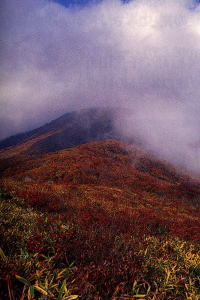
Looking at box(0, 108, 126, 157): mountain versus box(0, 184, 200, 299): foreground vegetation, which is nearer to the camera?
box(0, 184, 200, 299): foreground vegetation

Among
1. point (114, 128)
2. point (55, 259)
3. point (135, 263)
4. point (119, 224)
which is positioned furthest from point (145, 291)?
point (114, 128)

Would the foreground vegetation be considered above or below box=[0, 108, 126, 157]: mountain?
below

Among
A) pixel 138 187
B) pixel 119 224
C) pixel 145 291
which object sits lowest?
pixel 138 187

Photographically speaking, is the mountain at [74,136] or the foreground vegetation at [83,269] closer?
the foreground vegetation at [83,269]

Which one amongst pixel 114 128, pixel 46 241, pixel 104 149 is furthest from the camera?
pixel 114 128

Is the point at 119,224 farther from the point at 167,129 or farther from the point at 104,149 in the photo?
the point at 167,129

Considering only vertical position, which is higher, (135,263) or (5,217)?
(5,217)

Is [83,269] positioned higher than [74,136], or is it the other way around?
[74,136]

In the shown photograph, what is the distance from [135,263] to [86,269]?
1063 millimetres

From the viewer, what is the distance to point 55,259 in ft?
9.61

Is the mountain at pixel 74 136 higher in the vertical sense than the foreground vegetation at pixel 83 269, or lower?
higher

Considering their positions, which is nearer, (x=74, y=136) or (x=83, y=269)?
(x=83, y=269)

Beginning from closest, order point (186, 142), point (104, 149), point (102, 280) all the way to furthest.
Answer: point (102, 280)
point (104, 149)
point (186, 142)

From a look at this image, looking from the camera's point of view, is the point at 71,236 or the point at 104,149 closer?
the point at 71,236
